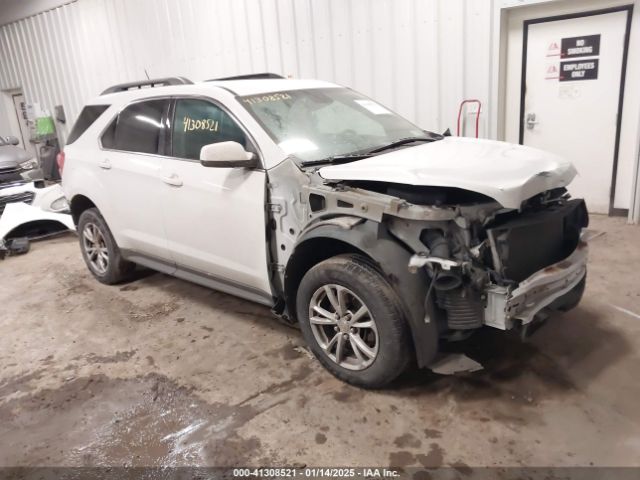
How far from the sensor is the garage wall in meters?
5.78

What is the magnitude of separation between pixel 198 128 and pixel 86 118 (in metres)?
1.61

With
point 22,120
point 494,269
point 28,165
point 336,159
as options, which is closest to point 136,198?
point 336,159

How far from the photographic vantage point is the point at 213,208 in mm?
3211

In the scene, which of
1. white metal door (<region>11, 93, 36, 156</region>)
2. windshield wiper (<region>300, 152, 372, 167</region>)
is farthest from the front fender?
white metal door (<region>11, 93, 36, 156</region>)

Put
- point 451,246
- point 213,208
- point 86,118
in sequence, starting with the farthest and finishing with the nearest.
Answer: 1. point 86,118
2. point 213,208
3. point 451,246

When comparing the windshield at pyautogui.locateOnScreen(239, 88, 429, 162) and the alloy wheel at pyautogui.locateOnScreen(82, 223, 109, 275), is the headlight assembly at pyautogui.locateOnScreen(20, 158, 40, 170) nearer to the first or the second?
the alloy wheel at pyautogui.locateOnScreen(82, 223, 109, 275)

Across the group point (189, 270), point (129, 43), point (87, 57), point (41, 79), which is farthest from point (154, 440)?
point (41, 79)

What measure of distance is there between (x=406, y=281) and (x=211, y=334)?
1731 millimetres

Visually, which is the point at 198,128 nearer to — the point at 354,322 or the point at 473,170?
the point at 354,322

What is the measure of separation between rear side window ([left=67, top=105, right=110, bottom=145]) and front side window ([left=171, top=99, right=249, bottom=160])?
3.57 feet

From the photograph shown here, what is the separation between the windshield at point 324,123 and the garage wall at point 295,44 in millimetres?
2552

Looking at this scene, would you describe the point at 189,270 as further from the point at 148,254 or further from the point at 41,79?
the point at 41,79

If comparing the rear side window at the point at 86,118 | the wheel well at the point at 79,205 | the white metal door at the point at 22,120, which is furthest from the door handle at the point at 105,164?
the white metal door at the point at 22,120

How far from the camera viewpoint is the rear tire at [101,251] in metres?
4.39
